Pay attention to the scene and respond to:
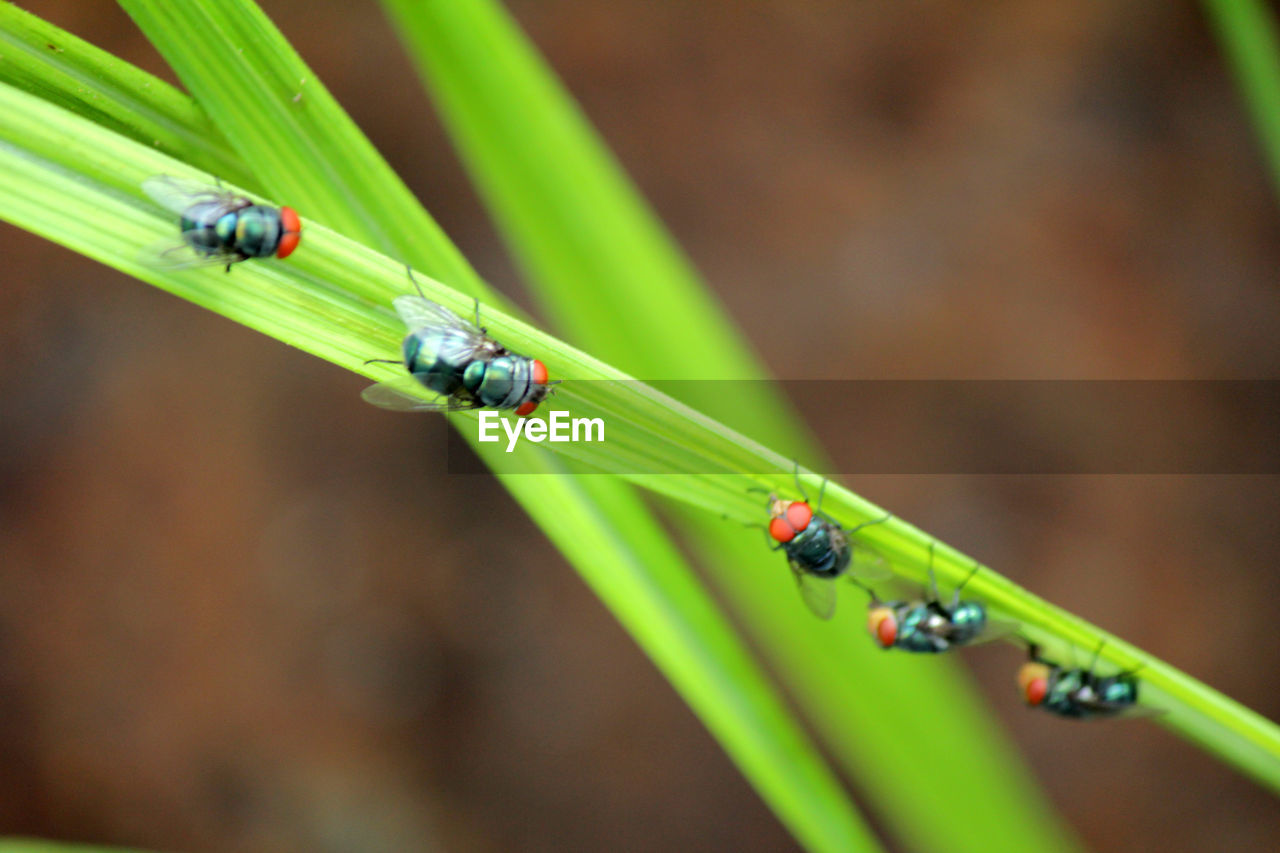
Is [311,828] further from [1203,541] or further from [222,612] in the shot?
[1203,541]

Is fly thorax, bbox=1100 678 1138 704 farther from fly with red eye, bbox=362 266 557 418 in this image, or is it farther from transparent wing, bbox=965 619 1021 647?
fly with red eye, bbox=362 266 557 418

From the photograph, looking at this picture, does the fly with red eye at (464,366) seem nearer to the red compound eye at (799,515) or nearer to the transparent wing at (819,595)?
the red compound eye at (799,515)

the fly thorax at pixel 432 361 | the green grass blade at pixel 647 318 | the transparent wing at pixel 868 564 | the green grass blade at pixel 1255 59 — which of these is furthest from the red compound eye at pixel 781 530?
the green grass blade at pixel 1255 59

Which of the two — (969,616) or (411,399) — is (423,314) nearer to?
(411,399)

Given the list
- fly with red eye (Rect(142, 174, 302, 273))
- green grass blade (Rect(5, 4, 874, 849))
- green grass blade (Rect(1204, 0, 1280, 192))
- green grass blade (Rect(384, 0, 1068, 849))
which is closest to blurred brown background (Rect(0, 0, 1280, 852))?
green grass blade (Rect(1204, 0, 1280, 192))

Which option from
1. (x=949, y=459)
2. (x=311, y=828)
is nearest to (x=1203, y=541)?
(x=949, y=459)
